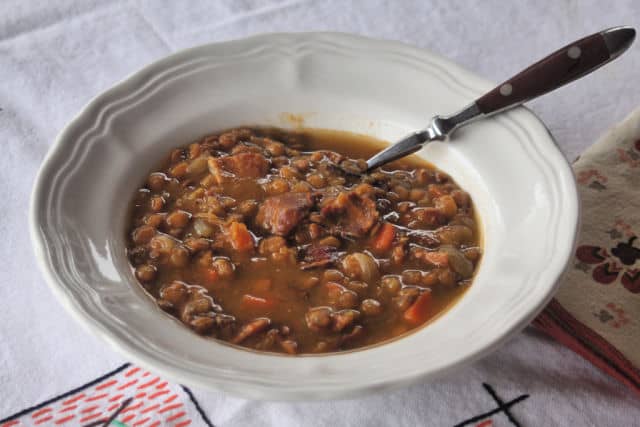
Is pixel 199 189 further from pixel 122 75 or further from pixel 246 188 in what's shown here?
pixel 122 75

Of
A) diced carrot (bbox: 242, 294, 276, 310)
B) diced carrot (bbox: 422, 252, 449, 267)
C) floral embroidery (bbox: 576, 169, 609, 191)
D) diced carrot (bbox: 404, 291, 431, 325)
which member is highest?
floral embroidery (bbox: 576, 169, 609, 191)

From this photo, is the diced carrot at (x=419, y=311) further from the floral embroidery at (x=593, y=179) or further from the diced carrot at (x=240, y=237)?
the floral embroidery at (x=593, y=179)

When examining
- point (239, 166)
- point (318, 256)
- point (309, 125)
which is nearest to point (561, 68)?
point (309, 125)

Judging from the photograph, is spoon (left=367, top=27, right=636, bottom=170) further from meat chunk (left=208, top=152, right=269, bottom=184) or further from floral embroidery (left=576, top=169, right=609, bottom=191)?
meat chunk (left=208, top=152, right=269, bottom=184)

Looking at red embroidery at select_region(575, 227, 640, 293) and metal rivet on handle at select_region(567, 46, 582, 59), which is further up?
metal rivet on handle at select_region(567, 46, 582, 59)

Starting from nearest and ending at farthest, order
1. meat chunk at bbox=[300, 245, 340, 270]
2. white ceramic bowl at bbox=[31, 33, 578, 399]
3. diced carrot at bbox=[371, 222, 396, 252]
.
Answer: white ceramic bowl at bbox=[31, 33, 578, 399] → meat chunk at bbox=[300, 245, 340, 270] → diced carrot at bbox=[371, 222, 396, 252]

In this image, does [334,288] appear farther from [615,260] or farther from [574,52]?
[574,52]

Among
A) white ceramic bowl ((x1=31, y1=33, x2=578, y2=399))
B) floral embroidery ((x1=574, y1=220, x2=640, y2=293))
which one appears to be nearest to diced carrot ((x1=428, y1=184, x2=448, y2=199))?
white ceramic bowl ((x1=31, y1=33, x2=578, y2=399))
